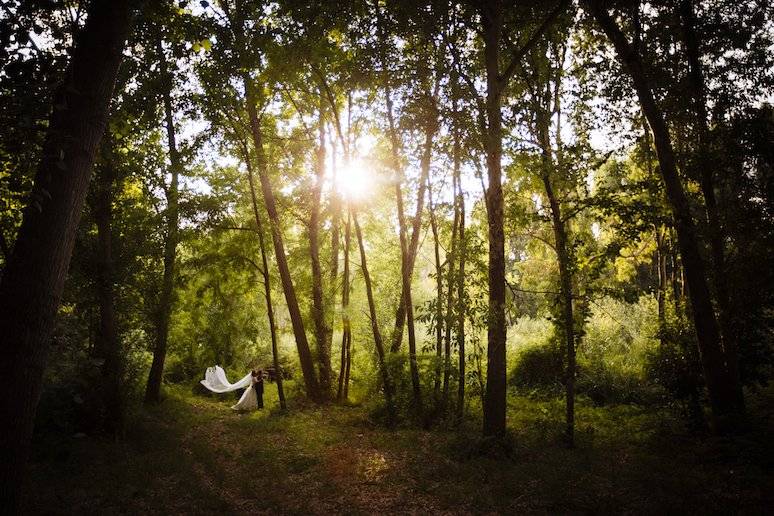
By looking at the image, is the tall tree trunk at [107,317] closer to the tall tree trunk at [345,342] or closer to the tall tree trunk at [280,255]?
the tall tree trunk at [280,255]

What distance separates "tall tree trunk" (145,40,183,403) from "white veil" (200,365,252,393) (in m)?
3.16

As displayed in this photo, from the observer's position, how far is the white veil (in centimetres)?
1711

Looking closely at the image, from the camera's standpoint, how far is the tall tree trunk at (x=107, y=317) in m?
9.35

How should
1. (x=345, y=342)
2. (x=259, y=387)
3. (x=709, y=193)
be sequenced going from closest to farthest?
1. (x=709, y=193)
2. (x=259, y=387)
3. (x=345, y=342)

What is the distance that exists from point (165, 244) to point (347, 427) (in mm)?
7336

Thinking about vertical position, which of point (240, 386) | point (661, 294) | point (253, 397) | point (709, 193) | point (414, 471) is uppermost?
point (709, 193)

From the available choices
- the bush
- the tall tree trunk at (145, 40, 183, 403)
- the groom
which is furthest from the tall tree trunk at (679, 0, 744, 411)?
the groom

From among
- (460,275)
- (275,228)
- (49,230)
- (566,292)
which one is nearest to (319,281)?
(275,228)

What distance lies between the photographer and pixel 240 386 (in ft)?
56.0

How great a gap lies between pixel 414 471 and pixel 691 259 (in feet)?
22.5

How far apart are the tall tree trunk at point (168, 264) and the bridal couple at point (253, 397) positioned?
2.69 metres

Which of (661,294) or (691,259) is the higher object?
(691,259)

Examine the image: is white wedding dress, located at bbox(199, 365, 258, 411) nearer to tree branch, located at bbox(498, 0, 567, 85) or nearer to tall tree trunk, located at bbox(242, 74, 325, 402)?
tall tree trunk, located at bbox(242, 74, 325, 402)

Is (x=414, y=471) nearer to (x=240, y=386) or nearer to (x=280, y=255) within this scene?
(x=280, y=255)
